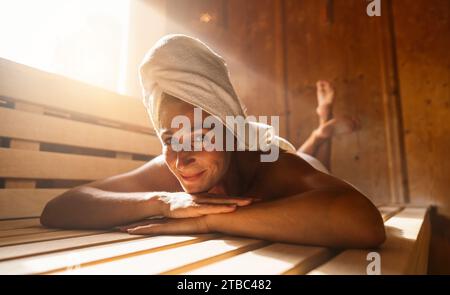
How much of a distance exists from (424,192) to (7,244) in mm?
3145

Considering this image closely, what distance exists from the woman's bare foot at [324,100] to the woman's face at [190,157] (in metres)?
2.26

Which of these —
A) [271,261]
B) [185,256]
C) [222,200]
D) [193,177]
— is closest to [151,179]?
[193,177]

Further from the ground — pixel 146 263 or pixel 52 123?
pixel 52 123

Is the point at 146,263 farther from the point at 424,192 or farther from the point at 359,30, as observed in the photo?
the point at 359,30

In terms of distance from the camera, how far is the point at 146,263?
0.75m

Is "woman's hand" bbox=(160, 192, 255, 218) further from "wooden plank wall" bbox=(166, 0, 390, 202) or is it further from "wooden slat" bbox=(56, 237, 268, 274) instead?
"wooden plank wall" bbox=(166, 0, 390, 202)

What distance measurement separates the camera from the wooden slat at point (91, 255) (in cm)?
72

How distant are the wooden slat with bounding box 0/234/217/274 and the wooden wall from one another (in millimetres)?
2435

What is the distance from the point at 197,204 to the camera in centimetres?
113

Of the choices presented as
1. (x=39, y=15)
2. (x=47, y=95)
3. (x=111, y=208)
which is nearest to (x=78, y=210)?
(x=111, y=208)

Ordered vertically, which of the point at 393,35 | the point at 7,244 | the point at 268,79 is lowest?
the point at 7,244

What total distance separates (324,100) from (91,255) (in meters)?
2.86

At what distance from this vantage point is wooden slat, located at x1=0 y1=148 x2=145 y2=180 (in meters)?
1.71

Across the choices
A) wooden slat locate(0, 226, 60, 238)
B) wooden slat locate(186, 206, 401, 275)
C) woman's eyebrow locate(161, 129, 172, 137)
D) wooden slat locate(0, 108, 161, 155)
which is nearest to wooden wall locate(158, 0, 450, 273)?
wooden slat locate(0, 108, 161, 155)
